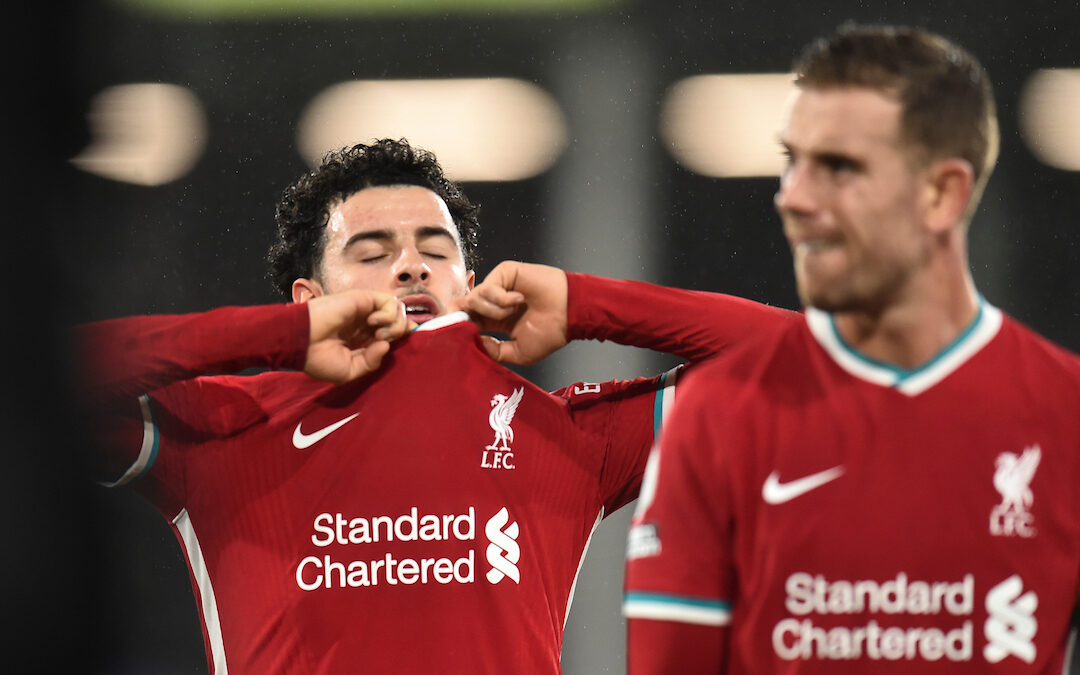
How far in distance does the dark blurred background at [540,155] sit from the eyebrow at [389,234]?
1.16 metres

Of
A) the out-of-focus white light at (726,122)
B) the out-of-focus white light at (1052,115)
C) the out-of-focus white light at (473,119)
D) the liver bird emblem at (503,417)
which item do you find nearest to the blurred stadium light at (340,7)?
the out-of-focus white light at (473,119)

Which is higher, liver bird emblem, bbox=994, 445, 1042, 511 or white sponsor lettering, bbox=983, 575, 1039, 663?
liver bird emblem, bbox=994, 445, 1042, 511

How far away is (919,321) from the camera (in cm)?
115

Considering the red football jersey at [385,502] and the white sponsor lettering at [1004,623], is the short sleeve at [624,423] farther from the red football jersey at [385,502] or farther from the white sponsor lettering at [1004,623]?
the white sponsor lettering at [1004,623]

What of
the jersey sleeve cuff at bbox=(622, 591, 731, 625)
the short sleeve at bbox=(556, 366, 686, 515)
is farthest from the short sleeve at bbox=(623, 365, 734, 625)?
the short sleeve at bbox=(556, 366, 686, 515)

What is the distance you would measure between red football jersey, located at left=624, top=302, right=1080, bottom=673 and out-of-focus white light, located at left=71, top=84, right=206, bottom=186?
2.40m

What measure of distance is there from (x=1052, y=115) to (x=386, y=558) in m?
2.37

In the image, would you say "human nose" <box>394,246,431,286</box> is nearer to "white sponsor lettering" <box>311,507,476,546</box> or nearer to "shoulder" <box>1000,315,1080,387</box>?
"white sponsor lettering" <box>311,507,476,546</box>

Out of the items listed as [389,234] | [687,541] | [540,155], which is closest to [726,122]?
[540,155]

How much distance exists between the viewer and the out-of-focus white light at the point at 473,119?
340 cm

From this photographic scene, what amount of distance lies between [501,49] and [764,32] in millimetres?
710

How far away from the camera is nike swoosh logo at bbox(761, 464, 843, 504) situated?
3.67ft

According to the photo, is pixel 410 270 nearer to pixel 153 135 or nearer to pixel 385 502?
pixel 385 502

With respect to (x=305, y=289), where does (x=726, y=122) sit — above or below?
above
